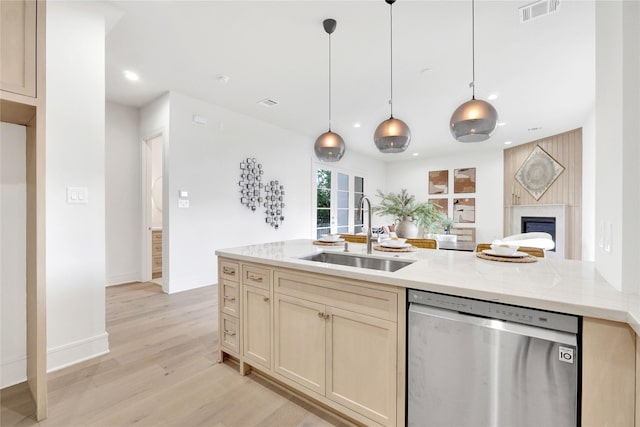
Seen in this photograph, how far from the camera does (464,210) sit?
26.8ft

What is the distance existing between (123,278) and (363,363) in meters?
4.32

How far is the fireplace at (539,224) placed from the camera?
6441 millimetres

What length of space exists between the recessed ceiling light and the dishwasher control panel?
389 cm

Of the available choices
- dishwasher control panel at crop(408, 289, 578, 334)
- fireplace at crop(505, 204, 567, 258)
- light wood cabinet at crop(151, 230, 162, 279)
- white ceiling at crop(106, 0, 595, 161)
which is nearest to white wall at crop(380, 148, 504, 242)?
fireplace at crop(505, 204, 567, 258)

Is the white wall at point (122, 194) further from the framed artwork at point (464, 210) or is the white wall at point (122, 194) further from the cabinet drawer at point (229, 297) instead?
the framed artwork at point (464, 210)

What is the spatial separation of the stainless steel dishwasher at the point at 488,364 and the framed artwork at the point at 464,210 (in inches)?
304

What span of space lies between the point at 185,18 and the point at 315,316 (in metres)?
2.61

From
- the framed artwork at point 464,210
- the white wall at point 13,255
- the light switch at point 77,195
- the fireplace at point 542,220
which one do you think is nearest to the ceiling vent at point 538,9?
the light switch at point 77,195

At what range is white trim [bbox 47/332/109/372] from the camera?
2.08 metres

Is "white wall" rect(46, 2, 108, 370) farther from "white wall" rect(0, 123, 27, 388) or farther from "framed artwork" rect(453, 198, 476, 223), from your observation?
"framed artwork" rect(453, 198, 476, 223)

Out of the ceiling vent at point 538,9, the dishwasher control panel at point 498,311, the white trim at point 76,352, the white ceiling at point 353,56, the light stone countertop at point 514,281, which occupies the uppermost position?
the white ceiling at point 353,56

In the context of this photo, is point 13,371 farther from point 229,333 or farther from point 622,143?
point 622,143

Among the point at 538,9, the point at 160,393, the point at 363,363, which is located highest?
the point at 538,9

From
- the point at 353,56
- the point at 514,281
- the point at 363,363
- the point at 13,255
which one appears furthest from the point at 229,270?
the point at 353,56
